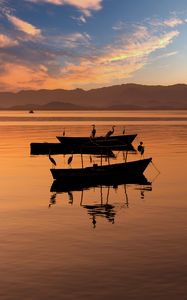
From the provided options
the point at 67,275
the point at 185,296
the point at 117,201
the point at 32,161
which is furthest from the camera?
the point at 32,161

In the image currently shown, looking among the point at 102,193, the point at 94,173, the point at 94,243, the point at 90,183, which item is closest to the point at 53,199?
the point at 102,193

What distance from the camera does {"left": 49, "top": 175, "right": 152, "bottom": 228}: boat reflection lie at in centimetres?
3055

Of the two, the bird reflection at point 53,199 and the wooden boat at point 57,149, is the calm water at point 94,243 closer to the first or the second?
the bird reflection at point 53,199

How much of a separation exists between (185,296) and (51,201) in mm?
19133

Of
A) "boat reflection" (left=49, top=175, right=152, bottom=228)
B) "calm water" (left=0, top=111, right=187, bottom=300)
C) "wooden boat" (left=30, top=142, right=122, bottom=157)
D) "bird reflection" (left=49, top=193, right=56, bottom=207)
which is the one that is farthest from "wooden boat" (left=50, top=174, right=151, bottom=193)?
"wooden boat" (left=30, top=142, right=122, bottom=157)

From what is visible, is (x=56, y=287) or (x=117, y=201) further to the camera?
(x=117, y=201)

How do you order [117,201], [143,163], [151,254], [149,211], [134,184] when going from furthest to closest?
[143,163] → [134,184] → [117,201] → [149,211] → [151,254]

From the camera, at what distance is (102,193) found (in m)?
38.0

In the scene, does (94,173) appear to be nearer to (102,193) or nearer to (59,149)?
(102,193)

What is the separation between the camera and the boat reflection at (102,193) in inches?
1203

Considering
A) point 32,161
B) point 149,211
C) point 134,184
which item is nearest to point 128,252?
point 149,211

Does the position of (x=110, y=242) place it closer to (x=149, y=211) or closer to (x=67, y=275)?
(x=67, y=275)

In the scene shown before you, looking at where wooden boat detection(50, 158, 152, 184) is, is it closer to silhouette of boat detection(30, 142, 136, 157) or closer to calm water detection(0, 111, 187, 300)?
calm water detection(0, 111, 187, 300)

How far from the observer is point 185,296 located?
16.6m
